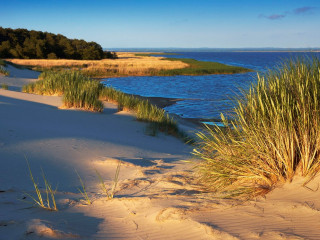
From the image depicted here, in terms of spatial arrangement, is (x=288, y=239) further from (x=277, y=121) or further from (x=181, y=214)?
(x=277, y=121)

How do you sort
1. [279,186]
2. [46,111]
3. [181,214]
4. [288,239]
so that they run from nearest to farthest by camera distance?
[288,239]
[181,214]
[279,186]
[46,111]

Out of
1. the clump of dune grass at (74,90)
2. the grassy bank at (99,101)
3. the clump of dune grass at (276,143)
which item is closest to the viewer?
the clump of dune grass at (276,143)

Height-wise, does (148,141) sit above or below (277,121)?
below

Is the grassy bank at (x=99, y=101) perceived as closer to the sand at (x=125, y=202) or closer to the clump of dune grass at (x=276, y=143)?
the sand at (x=125, y=202)

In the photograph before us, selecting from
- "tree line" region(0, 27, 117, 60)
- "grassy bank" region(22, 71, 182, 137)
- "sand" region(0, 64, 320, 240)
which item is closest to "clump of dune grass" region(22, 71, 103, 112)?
"grassy bank" region(22, 71, 182, 137)

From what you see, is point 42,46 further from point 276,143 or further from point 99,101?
point 276,143

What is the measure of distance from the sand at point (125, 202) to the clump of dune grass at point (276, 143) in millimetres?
191

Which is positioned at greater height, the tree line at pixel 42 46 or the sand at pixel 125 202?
the tree line at pixel 42 46

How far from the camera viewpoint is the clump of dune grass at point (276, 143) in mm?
3244

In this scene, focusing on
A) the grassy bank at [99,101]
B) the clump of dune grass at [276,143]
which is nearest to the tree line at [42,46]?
the grassy bank at [99,101]

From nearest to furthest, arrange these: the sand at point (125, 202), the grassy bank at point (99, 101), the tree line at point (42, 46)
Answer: the sand at point (125, 202) → the grassy bank at point (99, 101) → the tree line at point (42, 46)

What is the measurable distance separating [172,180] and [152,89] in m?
22.7

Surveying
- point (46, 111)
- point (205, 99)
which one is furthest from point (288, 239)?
point (205, 99)

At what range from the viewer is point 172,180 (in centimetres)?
421
